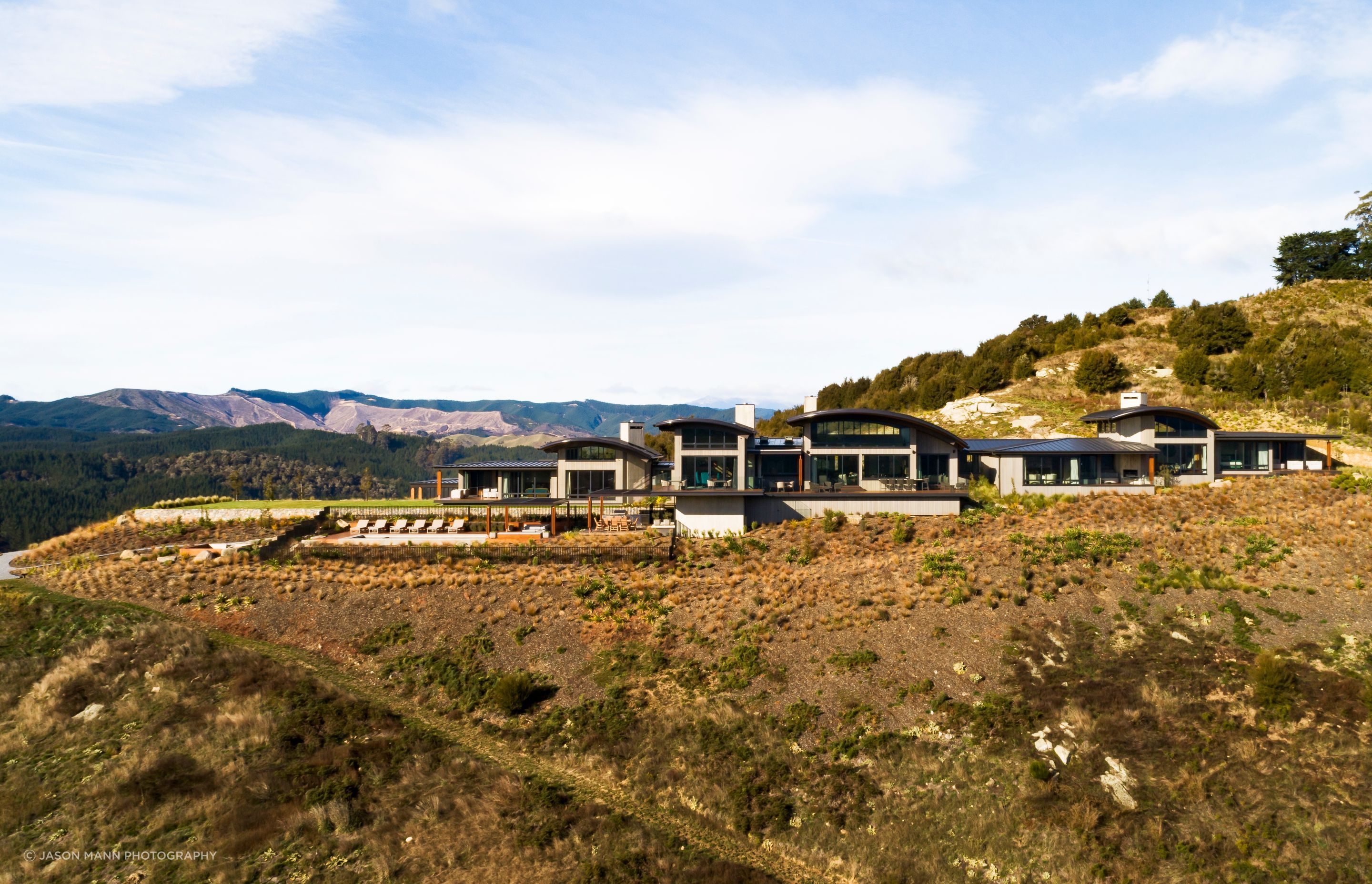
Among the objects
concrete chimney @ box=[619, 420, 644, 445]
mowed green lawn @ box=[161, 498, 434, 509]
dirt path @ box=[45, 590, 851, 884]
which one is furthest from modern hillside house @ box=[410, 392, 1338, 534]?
dirt path @ box=[45, 590, 851, 884]

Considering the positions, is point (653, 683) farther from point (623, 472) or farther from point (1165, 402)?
point (1165, 402)

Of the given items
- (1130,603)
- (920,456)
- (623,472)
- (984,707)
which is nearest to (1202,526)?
(1130,603)

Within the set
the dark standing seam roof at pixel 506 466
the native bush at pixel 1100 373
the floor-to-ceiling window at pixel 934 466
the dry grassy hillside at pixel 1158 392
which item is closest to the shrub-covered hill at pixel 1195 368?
the dry grassy hillside at pixel 1158 392

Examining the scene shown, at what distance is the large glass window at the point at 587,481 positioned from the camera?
168 feet

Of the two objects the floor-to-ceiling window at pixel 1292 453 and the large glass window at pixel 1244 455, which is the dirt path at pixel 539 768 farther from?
the floor-to-ceiling window at pixel 1292 453

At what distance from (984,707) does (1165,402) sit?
61.8m

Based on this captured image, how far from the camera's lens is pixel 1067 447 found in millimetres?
45969

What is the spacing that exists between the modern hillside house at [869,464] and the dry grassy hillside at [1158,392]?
1209cm

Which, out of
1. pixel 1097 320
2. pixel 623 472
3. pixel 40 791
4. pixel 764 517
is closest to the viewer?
pixel 40 791

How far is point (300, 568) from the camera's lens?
37.8 meters

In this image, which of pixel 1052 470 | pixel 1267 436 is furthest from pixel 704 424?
pixel 1267 436

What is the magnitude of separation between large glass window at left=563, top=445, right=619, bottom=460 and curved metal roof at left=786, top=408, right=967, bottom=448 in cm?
Result: 1444

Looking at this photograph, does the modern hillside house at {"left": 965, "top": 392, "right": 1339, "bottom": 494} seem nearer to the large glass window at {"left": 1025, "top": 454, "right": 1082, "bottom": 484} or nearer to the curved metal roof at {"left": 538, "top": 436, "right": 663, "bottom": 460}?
the large glass window at {"left": 1025, "top": 454, "right": 1082, "bottom": 484}

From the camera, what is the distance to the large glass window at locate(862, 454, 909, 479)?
144ft
